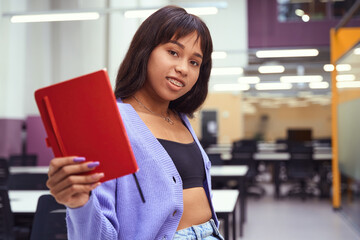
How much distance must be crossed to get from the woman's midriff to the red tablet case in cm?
39

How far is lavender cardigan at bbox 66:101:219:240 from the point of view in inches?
42.0

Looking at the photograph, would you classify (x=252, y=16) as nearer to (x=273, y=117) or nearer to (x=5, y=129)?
(x=5, y=129)

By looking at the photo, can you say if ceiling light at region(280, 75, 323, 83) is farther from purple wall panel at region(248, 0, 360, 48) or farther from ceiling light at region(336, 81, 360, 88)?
ceiling light at region(336, 81, 360, 88)

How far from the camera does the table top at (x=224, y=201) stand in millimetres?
2760

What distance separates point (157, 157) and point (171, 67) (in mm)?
274

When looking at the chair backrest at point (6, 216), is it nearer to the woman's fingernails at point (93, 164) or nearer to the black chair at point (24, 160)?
the woman's fingernails at point (93, 164)

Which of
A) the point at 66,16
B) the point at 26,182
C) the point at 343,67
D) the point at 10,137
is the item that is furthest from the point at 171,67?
the point at 10,137

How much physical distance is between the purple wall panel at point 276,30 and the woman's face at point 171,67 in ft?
30.4

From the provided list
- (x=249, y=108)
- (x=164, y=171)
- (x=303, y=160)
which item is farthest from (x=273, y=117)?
(x=164, y=171)

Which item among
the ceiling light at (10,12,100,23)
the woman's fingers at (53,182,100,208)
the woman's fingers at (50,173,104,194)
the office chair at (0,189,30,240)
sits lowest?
the office chair at (0,189,30,240)

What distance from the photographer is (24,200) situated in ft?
10.4

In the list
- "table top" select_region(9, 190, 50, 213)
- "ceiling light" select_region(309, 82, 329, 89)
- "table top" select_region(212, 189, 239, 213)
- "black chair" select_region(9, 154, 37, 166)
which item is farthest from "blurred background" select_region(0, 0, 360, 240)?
"table top" select_region(9, 190, 50, 213)

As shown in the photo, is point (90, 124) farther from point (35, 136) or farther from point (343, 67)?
point (35, 136)

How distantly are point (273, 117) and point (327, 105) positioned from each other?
2.62m
